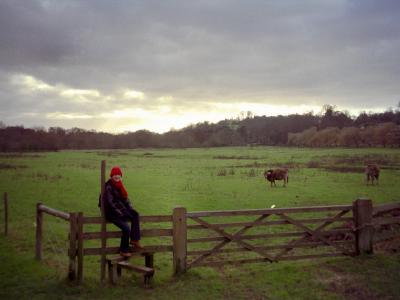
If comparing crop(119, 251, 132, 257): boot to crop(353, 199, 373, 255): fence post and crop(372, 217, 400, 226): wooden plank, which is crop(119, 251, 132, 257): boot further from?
crop(372, 217, 400, 226): wooden plank

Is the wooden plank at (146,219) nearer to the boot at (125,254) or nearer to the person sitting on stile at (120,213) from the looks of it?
the person sitting on stile at (120,213)

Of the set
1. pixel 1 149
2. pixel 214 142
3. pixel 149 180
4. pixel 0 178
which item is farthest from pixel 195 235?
pixel 214 142

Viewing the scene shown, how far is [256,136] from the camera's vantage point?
6850 inches

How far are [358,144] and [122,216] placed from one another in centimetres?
10694

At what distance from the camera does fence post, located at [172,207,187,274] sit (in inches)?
348

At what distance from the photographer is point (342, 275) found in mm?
9008

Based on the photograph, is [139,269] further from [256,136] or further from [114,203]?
[256,136]

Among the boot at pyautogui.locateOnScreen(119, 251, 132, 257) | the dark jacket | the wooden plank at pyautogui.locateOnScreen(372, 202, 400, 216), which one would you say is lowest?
the boot at pyautogui.locateOnScreen(119, 251, 132, 257)

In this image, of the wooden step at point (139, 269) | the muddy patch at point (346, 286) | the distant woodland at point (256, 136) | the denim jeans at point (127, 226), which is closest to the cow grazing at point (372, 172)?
the muddy patch at point (346, 286)

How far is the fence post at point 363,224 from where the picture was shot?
10078 millimetres

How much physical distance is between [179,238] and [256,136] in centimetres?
16746

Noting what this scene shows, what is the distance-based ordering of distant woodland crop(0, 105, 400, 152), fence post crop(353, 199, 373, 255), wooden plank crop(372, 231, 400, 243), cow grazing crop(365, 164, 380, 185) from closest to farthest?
fence post crop(353, 199, 373, 255) → wooden plank crop(372, 231, 400, 243) → cow grazing crop(365, 164, 380, 185) → distant woodland crop(0, 105, 400, 152)

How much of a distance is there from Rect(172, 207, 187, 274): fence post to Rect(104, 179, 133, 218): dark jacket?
1.11 m

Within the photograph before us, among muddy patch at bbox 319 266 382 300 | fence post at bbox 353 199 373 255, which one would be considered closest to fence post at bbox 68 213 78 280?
muddy patch at bbox 319 266 382 300
